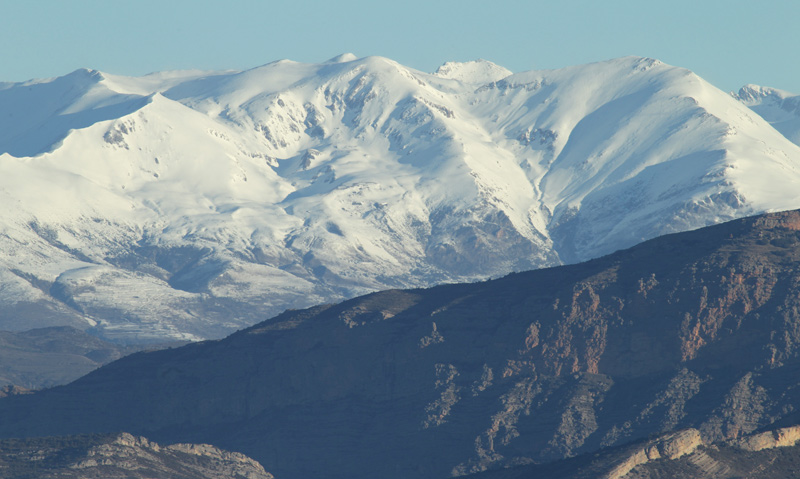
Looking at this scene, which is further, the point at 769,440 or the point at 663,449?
the point at 769,440

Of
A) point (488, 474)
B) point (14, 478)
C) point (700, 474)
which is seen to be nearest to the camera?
point (700, 474)

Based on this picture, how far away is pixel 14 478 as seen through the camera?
198875mm

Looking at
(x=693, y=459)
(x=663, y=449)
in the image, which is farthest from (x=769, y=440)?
(x=663, y=449)

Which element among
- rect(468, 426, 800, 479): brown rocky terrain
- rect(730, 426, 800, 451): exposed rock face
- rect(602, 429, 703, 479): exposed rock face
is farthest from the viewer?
rect(730, 426, 800, 451): exposed rock face

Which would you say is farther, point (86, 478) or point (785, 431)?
point (86, 478)

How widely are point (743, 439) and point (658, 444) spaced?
892 cm

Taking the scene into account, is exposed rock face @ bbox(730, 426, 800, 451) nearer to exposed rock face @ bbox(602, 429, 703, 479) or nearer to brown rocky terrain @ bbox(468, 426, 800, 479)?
brown rocky terrain @ bbox(468, 426, 800, 479)

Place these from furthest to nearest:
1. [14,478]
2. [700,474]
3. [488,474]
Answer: [14,478] < [488,474] < [700,474]

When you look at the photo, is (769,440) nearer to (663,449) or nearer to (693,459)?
(693,459)

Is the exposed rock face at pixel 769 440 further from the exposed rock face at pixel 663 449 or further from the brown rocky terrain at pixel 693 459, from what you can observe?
the exposed rock face at pixel 663 449

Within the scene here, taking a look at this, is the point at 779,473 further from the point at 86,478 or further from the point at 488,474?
the point at 86,478

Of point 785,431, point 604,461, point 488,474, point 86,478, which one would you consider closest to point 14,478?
point 86,478

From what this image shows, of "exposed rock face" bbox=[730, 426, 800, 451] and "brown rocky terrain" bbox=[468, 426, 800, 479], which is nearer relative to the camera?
"brown rocky terrain" bbox=[468, 426, 800, 479]

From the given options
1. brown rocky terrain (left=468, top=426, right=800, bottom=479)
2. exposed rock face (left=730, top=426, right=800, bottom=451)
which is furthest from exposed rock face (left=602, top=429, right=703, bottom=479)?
exposed rock face (left=730, top=426, right=800, bottom=451)
